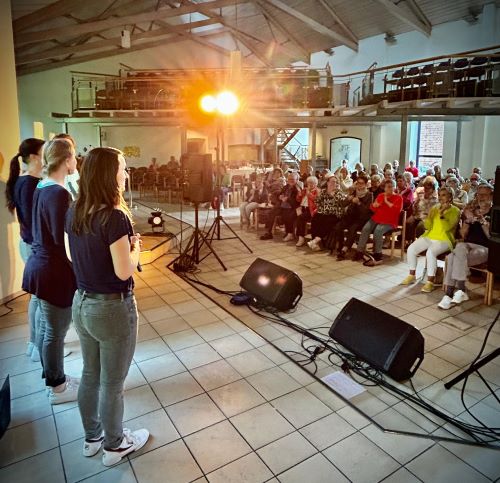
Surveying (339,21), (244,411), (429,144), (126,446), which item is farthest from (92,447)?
(339,21)

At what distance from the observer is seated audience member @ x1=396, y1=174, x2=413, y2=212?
610cm

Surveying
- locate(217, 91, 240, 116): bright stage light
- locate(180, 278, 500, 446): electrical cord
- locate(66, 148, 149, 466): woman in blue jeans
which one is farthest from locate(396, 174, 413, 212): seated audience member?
locate(66, 148, 149, 466): woman in blue jeans

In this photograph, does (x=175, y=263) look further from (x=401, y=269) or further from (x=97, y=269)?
(x=97, y=269)

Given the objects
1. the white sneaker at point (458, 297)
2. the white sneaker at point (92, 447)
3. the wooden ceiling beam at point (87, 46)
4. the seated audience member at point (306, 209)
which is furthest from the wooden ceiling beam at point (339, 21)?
the white sneaker at point (92, 447)

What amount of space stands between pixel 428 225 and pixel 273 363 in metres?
2.74

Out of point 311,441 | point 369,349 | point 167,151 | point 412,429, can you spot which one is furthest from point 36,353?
point 167,151

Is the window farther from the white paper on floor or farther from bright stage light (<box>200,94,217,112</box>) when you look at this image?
the white paper on floor

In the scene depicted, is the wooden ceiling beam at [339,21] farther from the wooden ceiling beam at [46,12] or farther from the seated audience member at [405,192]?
the seated audience member at [405,192]

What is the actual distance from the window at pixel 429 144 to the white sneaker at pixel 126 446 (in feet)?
43.8

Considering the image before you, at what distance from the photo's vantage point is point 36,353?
304 cm

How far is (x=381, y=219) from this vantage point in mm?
5641

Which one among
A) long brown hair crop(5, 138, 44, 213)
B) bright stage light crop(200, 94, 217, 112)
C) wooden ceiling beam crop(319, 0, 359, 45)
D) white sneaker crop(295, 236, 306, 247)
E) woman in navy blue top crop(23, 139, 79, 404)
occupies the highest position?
wooden ceiling beam crop(319, 0, 359, 45)

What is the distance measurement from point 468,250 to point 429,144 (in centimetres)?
1090

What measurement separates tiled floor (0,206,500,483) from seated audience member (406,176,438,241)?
1.92 m
